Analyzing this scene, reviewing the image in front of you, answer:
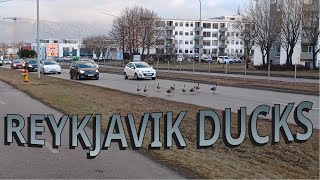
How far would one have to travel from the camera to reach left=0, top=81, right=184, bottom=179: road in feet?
21.8

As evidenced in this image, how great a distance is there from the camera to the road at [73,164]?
6.64 metres

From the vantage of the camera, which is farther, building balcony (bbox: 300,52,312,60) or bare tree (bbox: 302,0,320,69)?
building balcony (bbox: 300,52,312,60)

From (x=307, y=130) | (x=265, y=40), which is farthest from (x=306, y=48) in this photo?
(x=307, y=130)

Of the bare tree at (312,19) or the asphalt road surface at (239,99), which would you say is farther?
the bare tree at (312,19)

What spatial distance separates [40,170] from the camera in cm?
694

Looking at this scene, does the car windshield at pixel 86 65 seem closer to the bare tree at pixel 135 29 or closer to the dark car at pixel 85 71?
the dark car at pixel 85 71

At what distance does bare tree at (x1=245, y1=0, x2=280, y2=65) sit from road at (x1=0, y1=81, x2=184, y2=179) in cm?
4555

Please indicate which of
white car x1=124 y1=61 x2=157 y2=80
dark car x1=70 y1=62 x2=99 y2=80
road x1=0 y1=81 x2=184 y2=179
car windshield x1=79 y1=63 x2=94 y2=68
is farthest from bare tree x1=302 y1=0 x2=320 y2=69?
road x1=0 y1=81 x2=184 y2=179

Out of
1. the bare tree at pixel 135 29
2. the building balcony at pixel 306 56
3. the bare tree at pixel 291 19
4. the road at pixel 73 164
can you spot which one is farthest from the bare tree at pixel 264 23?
the road at pixel 73 164

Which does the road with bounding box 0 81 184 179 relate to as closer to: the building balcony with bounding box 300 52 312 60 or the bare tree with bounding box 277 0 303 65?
the bare tree with bounding box 277 0 303 65

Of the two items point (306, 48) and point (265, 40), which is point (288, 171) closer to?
point (265, 40)

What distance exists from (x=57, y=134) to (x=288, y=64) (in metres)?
45.4

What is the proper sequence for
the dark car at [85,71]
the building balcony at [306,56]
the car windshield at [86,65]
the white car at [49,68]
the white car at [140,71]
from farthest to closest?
1. the building balcony at [306,56]
2. the white car at [49,68]
3. the car windshield at [86,65]
4. the dark car at [85,71]
5. the white car at [140,71]

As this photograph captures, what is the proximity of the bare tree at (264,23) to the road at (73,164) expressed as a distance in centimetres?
4555
